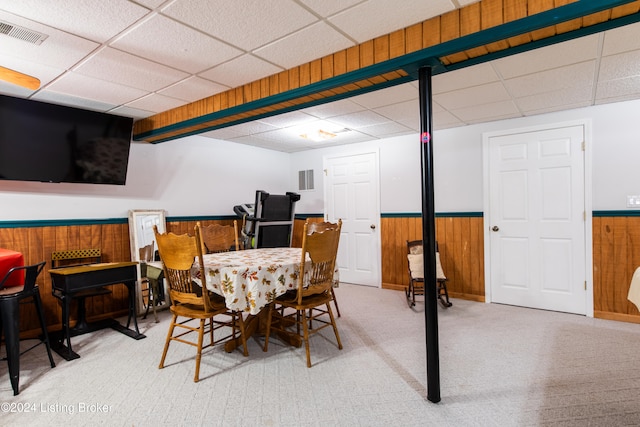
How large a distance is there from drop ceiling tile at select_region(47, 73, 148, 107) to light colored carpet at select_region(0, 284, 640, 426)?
234cm

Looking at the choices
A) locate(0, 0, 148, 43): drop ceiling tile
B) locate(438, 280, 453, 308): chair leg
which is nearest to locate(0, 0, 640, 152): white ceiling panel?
locate(0, 0, 148, 43): drop ceiling tile

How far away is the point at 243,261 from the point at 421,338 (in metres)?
1.79

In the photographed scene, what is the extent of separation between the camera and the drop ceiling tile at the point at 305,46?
7.29 feet

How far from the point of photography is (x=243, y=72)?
2.82 meters

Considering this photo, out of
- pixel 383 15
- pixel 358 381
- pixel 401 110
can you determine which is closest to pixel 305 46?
pixel 383 15

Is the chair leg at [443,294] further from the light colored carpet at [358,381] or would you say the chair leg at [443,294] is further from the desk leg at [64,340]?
the desk leg at [64,340]

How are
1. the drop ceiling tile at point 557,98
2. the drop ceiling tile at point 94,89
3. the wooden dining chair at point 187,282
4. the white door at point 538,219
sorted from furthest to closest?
the white door at point 538,219 < the drop ceiling tile at point 557,98 < the drop ceiling tile at point 94,89 < the wooden dining chair at point 187,282

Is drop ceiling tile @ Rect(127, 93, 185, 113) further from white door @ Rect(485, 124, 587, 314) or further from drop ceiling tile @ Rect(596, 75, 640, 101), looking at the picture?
drop ceiling tile @ Rect(596, 75, 640, 101)

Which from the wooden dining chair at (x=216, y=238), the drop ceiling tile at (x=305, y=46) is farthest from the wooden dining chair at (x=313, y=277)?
the drop ceiling tile at (x=305, y=46)

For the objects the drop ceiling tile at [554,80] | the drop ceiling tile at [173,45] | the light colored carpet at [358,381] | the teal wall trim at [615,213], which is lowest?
the light colored carpet at [358,381]

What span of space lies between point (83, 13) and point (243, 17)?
0.89m

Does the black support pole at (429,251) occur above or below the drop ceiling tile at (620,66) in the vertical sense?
below

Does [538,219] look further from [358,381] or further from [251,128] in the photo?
[251,128]

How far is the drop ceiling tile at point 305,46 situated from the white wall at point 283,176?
8.80 ft
